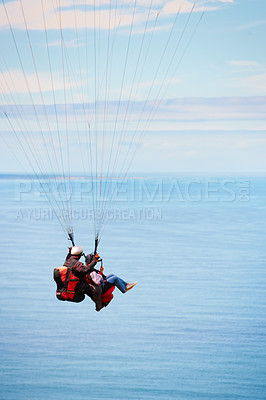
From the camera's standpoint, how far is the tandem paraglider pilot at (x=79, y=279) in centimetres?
1394

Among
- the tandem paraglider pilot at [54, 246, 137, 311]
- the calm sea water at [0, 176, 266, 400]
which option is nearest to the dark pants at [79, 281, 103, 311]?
the tandem paraglider pilot at [54, 246, 137, 311]

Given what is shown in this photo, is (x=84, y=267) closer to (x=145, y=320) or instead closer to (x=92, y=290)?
(x=92, y=290)

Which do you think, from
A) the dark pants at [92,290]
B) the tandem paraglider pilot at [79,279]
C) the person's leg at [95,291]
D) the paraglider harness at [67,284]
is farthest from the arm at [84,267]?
the person's leg at [95,291]

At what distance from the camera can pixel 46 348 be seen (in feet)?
260

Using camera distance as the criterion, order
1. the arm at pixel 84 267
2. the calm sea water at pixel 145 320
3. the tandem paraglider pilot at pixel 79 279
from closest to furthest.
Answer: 1. the arm at pixel 84 267
2. the tandem paraglider pilot at pixel 79 279
3. the calm sea water at pixel 145 320

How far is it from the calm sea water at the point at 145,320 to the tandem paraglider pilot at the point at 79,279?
2315 inches

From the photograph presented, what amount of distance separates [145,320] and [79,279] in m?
74.1

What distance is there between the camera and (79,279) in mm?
14312

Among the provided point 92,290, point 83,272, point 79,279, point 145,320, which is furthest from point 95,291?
point 145,320

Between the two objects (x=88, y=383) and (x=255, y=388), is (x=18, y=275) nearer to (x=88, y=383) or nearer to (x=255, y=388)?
(x=88, y=383)

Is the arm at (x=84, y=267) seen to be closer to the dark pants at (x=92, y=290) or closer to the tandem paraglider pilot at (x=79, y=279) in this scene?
the tandem paraglider pilot at (x=79, y=279)

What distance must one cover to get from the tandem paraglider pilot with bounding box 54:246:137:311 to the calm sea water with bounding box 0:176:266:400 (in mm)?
58805

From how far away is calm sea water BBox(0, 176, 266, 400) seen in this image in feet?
240

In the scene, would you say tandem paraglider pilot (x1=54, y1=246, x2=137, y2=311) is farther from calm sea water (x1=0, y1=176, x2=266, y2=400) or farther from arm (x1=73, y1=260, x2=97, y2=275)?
calm sea water (x1=0, y1=176, x2=266, y2=400)
